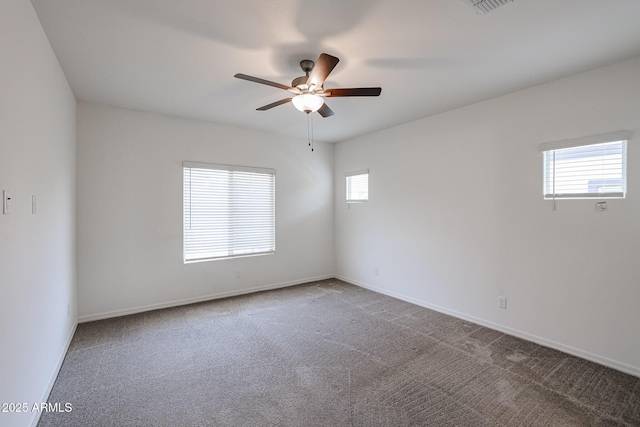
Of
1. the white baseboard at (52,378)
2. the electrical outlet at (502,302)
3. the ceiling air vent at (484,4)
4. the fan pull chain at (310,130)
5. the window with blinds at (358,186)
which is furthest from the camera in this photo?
the window with blinds at (358,186)

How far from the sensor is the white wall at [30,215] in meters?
1.51

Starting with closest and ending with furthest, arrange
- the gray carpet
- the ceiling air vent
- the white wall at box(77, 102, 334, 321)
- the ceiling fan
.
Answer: the ceiling air vent → the gray carpet → the ceiling fan → the white wall at box(77, 102, 334, 321)

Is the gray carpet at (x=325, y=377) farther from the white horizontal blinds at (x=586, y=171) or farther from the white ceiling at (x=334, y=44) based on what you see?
the white ceiling at (x=334, y=44)

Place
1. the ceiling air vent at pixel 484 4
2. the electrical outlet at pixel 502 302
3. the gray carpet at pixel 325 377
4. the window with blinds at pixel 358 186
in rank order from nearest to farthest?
1. the ceiling air vent at pixel 484 4
2. the gray carpet at pixel 325 377
3. the electrical outlet at pixel 502 302
4. the window with blinds at pixel 358 186

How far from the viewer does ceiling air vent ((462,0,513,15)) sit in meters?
1.78

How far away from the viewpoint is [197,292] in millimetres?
4336

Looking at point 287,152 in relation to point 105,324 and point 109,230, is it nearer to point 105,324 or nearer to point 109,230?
point 109,230

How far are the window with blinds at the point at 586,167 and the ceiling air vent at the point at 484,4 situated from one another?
1.75 m

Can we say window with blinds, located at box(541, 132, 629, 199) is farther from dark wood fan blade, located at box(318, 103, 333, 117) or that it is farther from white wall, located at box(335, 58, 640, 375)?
dark wood fan blade, located at box(318, 103, 333, 117)


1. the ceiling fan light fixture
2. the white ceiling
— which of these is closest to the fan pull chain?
the white ceiling

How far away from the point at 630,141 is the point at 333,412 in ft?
10.8

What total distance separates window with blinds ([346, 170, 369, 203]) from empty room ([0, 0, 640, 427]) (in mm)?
258

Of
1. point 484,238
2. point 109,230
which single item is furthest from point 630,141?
point 109,230

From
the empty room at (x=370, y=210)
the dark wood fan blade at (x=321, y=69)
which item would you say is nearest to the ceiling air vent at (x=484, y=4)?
the empty room at (x=370, y=210)
